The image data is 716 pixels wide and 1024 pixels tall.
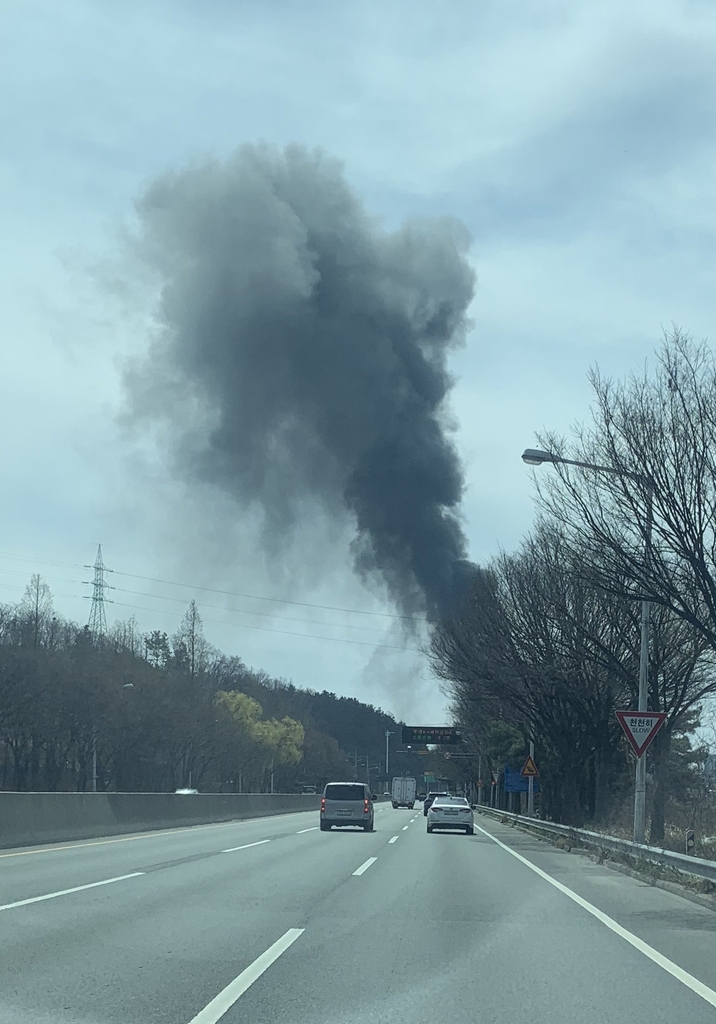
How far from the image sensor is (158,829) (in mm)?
36719

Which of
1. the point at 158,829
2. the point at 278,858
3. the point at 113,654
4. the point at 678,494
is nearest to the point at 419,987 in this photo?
the point at 678,494

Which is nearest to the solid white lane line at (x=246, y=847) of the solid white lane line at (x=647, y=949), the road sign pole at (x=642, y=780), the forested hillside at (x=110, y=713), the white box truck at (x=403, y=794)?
the solid white lane line at (x=647, y=949)

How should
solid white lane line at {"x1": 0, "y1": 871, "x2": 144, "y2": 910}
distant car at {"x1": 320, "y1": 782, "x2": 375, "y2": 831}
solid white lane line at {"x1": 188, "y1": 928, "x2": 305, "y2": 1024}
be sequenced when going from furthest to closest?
distant car at {"x1": 320, "y1": 782, "x2": 375, "y2": 831}
solid white lane line at {"x1": 0, "y1": 871, "x2": 144, "y2": 910}
solid white lane line at {"x1": 188, "y1": 928, "x2": 305, "y2": 1024}

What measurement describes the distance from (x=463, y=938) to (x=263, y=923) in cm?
225

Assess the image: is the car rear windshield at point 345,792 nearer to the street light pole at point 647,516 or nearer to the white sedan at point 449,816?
the white sedan at point 449,816

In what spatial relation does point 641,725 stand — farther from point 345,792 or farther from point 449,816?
point 345,792

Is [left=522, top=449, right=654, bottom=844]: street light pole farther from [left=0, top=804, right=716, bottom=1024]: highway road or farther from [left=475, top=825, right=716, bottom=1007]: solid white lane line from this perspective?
[left=475, top=825, right=716, bottom=1007]: solid white lane line

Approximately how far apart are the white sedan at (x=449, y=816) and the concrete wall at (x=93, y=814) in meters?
8.59

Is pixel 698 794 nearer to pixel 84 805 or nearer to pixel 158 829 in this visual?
pixel 158 829

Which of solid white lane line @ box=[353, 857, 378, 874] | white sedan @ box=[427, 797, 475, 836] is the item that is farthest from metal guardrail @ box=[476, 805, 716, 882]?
solid white lane line @ box=[353, 857, 378, 874]

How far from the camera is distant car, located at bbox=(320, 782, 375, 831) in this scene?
133ft

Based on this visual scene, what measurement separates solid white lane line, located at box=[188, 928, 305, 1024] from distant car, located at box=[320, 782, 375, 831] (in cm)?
2919

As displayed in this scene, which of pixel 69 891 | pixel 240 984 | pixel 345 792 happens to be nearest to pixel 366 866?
pixel 69 891

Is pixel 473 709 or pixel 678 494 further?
pixel 473 709
